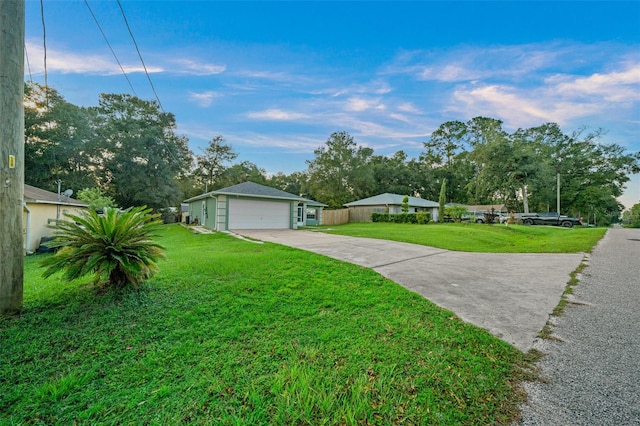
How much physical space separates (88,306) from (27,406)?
1735 millimetres

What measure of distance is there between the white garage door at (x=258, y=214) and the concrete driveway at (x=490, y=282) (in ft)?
32.2

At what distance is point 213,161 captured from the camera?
3700 cm

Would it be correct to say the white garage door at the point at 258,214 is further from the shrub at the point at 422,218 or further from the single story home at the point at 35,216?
the shrub at the point at 422,218

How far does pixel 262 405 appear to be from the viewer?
1.76 m

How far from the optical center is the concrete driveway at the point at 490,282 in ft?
10.9

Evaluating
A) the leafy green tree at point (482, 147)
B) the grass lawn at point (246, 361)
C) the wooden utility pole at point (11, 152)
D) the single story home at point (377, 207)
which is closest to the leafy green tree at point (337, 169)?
the single story home at point (377, 207)

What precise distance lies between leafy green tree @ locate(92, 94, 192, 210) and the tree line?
86mm

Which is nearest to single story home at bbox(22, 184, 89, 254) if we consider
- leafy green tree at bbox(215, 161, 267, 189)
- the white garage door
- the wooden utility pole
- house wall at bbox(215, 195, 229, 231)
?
house wall at bbox(215, 195, 229, 231)

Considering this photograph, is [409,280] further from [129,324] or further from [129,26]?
[129,26]

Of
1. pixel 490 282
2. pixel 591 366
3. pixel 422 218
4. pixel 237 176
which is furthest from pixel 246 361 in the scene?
pixel 237 176

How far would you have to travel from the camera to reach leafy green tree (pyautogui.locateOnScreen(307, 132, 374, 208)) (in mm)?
33125

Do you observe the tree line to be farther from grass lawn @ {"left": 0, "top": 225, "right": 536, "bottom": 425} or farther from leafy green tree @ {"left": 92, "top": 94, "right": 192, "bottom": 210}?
grass lawn @ {"left": 0, "top": 225, "right": 536, "bottom": 425}

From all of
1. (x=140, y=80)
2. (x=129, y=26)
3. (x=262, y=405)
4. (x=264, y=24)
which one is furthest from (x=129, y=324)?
(x=264, y=24)

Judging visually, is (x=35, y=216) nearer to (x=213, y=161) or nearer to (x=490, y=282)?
(x=490, y=282)
